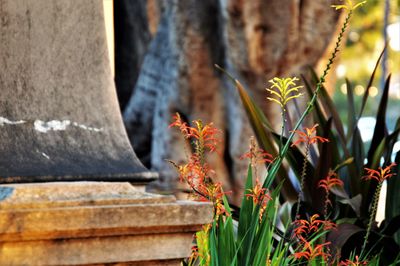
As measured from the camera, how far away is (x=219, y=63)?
12.0 m

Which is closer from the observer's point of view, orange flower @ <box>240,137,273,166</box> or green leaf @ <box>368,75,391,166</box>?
orange flower @ <box>240,137,273,166</box>

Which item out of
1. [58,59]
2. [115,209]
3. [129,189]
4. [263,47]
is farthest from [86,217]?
[263,47]

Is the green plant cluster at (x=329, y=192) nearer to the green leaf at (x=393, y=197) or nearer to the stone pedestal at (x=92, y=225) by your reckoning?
the green leaf at (x=393, y=197)

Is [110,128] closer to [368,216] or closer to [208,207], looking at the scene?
[208,207]

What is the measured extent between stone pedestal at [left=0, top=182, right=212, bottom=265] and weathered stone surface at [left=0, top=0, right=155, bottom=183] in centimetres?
52

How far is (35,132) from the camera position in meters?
3.88

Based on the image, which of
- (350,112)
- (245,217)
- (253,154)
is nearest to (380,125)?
(350,112)

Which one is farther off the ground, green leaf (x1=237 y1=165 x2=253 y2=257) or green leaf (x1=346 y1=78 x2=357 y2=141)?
green leaf (x1=346 y1=78 x2=357 y2=141)

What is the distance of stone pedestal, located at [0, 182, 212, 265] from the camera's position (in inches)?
119

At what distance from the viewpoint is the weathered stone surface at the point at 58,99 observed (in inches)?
152

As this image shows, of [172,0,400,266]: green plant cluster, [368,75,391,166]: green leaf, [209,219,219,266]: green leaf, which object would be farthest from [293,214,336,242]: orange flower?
[368,75,391,166]: green leaf

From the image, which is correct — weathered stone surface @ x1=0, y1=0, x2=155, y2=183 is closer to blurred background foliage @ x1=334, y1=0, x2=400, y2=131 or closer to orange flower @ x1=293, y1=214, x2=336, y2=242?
orange flower @ x1=293, y1=214, x2=336, y2=242

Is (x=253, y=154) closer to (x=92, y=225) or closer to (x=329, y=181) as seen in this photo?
(x=329, y=181)

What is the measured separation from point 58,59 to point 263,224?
975 mm
